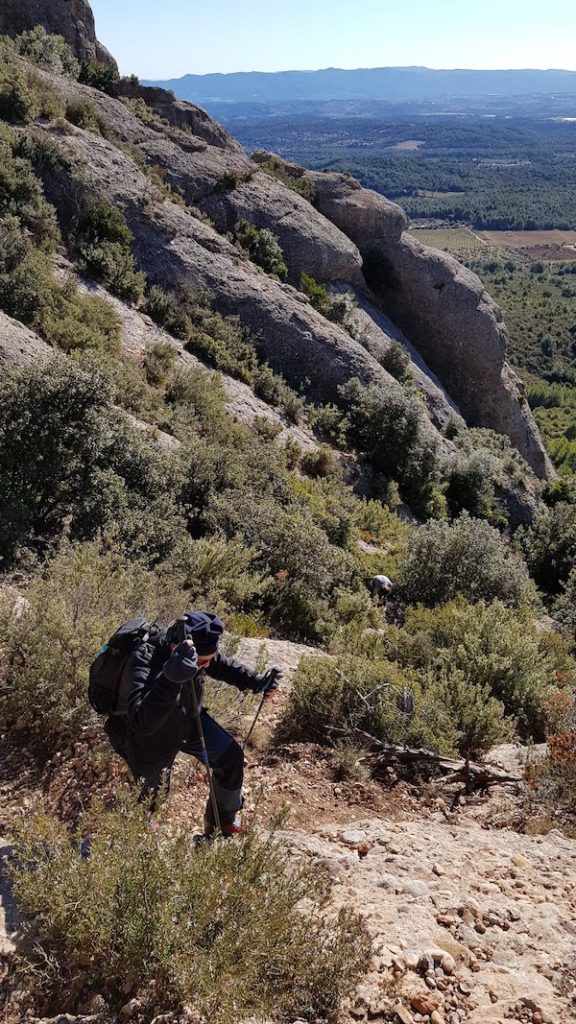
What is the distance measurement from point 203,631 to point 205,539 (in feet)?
18.8

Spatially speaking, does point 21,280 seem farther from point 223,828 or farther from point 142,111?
point 142,111

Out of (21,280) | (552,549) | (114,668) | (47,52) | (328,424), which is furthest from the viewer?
(47,52)

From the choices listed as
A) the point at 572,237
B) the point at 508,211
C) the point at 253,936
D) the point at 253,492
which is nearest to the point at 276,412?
the point at 253,492

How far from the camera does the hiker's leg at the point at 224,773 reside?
380 centimetres

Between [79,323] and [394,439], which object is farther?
[394,439]

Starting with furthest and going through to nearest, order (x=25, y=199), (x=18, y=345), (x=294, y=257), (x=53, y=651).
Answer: (x=294, y=257)
(x=25, y=199)
(x=18, y=345)
(x=53, y=651)

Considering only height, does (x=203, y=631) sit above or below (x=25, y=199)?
below

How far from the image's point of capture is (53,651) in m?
4.44

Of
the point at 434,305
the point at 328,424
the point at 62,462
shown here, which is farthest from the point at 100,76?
the point at 62,462

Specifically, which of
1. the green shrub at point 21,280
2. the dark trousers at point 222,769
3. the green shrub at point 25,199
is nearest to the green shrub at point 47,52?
the green shrub at point 25,199

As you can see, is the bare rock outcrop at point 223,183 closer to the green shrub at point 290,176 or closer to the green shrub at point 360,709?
the green shrub at point 290,176

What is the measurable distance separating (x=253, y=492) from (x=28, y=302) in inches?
204

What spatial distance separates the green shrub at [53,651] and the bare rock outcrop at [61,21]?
25.0m

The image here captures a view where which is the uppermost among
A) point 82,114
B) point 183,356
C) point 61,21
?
point 61,21
